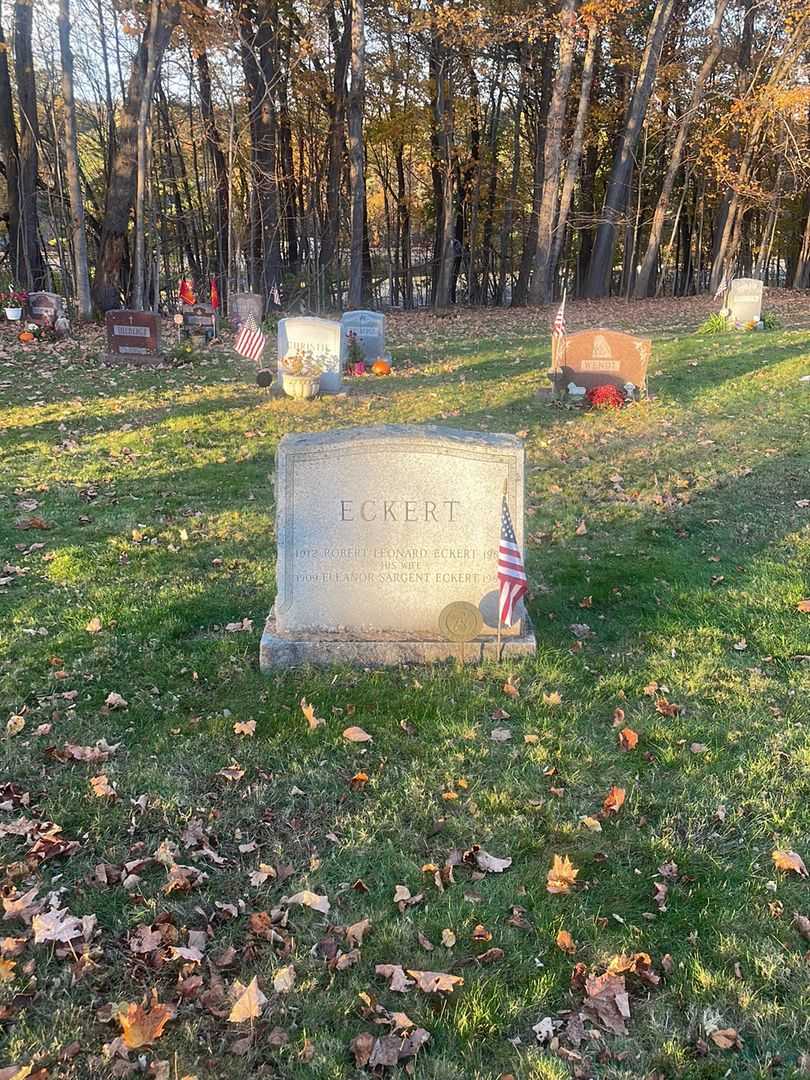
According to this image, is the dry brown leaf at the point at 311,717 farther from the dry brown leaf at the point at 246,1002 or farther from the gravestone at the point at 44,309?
the gravestone at the point at 44,309

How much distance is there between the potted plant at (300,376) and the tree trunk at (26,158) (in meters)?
14.7

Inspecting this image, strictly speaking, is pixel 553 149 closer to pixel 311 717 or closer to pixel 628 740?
pixel 628 740

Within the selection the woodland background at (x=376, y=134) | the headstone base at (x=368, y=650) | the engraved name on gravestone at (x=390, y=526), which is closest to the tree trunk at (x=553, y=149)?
the woodland background at (x=376, y=134)

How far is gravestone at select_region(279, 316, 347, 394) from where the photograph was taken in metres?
13.4

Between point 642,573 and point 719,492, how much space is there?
2.58 metres

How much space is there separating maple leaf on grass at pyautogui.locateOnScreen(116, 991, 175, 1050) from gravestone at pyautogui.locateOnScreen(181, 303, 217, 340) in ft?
58.1

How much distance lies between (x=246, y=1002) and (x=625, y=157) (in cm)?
3133

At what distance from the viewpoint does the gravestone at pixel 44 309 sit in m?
19.1

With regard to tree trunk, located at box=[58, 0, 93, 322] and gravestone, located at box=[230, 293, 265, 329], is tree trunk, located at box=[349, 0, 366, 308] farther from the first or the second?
tree trunk, located at box=[58, 0, 93, 322]

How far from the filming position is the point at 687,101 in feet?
102

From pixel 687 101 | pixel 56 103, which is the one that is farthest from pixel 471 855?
pixel 687 101

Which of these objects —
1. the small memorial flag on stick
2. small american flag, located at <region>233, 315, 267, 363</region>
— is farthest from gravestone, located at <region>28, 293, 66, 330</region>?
the small memorial flag on stick

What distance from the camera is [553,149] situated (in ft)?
82.1

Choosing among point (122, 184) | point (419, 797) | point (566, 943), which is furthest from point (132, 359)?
point (566, 943)
